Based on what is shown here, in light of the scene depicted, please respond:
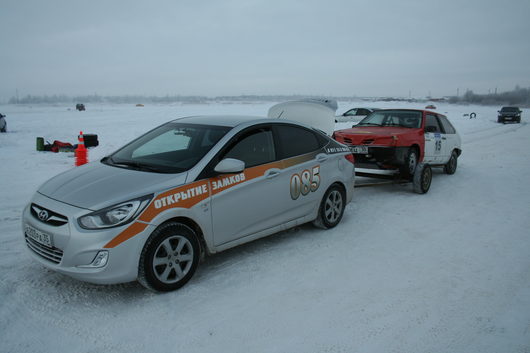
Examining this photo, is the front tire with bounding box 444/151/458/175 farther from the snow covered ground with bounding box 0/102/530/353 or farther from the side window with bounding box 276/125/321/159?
the side window with bounding box 276/125/321/159

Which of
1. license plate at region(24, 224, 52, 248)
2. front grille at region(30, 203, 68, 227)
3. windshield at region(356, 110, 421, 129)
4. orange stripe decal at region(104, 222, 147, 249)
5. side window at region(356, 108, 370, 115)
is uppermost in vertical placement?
side window at region(356, 108, 370, 115)

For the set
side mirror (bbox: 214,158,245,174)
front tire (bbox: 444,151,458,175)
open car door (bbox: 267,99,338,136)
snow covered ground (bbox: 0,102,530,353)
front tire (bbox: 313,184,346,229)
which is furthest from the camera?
front tire (bbox: 444,151,458,175)

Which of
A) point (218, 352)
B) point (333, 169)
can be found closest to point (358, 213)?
point (333, 169)

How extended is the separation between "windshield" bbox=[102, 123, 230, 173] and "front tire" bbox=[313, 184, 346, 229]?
6.19 ft

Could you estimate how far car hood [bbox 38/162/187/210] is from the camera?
3674mm

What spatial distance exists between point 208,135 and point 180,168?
2.25 ft

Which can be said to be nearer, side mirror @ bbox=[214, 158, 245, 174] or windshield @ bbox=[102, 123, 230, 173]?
side mirror @ bbox=[214, 158, 245, 174]

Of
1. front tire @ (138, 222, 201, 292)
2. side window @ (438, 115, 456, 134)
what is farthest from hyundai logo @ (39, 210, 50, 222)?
side window @ (438, 115, 456, 134)

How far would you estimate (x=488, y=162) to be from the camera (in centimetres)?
1180

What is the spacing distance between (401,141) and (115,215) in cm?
607

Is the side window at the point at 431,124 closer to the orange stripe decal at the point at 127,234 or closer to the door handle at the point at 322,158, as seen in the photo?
the door handle at the point at 322,158

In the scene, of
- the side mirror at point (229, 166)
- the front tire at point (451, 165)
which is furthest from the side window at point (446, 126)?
the side mirror at point (229, 166)

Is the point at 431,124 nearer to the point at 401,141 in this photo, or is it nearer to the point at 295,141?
the point at 401,141

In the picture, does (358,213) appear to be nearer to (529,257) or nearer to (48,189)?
(529,257)
